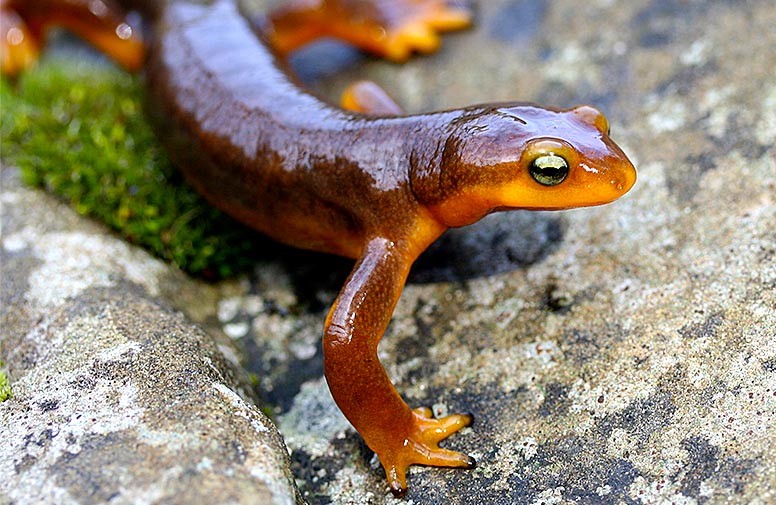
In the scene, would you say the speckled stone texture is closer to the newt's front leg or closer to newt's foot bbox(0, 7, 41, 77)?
the newt's front leg

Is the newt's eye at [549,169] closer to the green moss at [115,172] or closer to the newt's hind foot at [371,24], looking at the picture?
the green moss at [115,172]

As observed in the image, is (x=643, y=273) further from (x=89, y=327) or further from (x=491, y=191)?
(x=89, y=327)

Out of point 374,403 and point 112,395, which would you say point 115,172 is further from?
point 374,403

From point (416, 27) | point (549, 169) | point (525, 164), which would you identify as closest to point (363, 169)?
point (525, 164)

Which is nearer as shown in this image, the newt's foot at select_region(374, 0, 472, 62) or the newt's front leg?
the newt's front leg

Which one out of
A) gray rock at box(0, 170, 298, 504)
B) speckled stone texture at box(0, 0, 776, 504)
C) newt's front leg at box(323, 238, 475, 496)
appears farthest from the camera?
newt's front leg at box(323, 238, 475, 496)

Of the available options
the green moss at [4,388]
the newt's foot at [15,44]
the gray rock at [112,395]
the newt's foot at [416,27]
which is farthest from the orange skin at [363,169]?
the newt's foot at [15,44]

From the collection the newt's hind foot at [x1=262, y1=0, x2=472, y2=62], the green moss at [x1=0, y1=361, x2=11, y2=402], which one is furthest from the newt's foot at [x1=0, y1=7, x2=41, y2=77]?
the green moss at [x1=0, y1=361, x2=11, y2=402]
